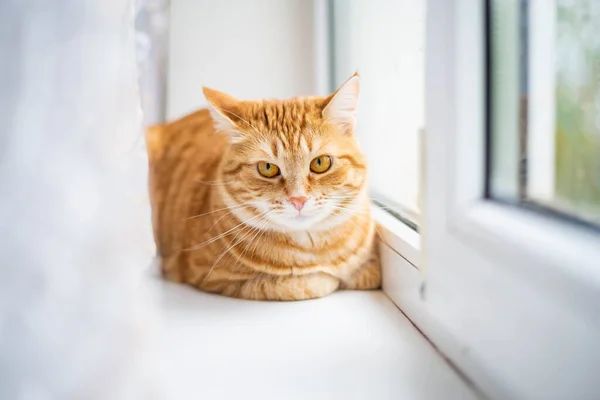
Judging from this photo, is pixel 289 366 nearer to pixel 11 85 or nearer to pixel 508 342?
pixel 508 342

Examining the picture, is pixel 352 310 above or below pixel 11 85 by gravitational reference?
below

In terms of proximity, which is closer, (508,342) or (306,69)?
(508,342)

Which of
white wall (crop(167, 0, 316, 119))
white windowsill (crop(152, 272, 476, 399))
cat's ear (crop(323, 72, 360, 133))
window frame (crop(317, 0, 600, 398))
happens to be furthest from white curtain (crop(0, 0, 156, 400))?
white wall (crop(167, 0, 316, 119))

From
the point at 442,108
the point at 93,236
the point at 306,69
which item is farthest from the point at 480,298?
the point at 306,69

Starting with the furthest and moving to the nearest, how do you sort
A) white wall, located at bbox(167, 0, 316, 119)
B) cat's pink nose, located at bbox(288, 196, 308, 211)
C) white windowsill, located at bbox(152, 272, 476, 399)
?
white wall, located at bbox(167, 0, 316, 119) → cat's pink nose, located at bbox(288, 196, 308, 211) → white windowsill, located at bbox(152, 272, 476, 399)

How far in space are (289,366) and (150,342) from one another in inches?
8.5

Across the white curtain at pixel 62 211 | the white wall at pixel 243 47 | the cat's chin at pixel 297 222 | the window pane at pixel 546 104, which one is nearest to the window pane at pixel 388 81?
the white wall at pixel 243 47

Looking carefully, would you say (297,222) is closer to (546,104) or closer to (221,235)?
(221,235)

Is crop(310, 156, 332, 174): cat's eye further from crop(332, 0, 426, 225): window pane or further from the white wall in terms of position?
the white wall

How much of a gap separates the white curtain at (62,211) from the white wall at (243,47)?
0.76 metres

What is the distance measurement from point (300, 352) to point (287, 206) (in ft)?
0.93

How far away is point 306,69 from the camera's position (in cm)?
143

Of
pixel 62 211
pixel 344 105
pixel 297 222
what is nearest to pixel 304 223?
pixel 297 222

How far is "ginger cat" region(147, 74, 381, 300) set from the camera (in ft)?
3.37
